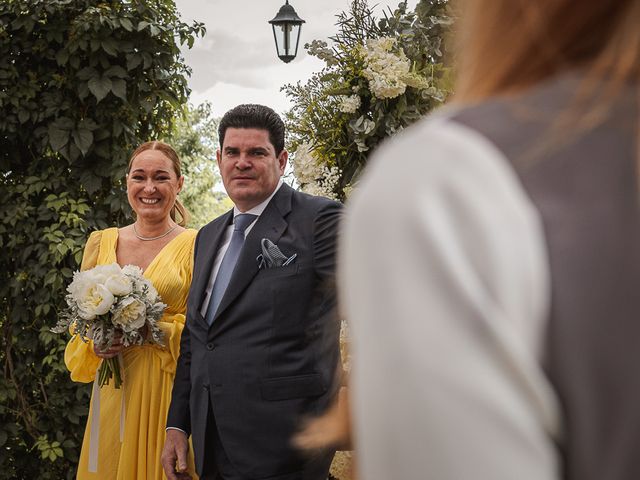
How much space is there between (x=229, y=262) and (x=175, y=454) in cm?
82

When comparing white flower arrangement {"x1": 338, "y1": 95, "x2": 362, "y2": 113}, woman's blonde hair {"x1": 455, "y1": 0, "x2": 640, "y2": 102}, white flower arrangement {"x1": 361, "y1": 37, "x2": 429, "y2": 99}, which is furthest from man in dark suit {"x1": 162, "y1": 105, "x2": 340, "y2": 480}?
woman's blonde hair {"x1": 455, "y1": 0, "x2": 640, "y2": 102}

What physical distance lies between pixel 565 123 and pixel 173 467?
3282mm

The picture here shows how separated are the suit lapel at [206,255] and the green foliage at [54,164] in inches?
74.3

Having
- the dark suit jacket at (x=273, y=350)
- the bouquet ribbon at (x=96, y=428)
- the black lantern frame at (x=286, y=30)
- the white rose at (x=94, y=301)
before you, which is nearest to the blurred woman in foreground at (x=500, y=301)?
the dark suit jacket at (x=273, y=350)

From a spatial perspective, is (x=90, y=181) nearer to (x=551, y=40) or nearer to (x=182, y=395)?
(x=182, y=395)

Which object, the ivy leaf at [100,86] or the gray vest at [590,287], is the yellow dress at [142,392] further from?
the gray vest at [590,287]

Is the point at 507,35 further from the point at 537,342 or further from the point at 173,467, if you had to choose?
the point at 173,467

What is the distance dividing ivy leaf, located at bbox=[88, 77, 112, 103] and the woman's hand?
1782 millimetres

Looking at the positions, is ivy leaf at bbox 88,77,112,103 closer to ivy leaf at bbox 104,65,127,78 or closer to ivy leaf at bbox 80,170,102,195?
ivy leaf at bbox 104,65,127,78

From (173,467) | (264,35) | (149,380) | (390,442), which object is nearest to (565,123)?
(390,442)

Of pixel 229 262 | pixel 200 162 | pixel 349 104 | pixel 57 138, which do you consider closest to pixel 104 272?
pixel 229 262

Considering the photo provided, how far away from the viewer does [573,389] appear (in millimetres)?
438

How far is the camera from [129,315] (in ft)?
12.7

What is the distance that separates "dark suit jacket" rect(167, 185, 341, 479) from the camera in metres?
3.07
